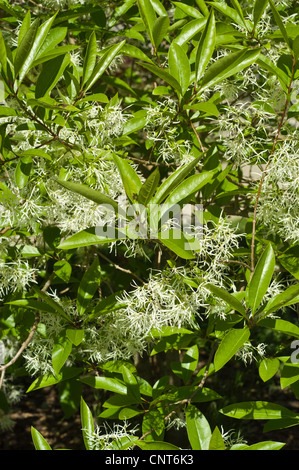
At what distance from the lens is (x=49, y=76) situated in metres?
1.14


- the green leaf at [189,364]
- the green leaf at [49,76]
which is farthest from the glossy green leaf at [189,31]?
the green leaf at [189,364]

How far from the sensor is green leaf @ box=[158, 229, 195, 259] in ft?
3.12

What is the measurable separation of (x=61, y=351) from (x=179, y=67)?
693 millimetres

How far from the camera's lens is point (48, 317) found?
137 centimetres

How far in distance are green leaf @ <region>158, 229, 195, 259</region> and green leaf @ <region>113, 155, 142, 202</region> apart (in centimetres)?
10

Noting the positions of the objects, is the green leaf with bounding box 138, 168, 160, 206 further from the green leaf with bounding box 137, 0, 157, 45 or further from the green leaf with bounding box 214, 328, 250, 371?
the green leaf with bounding box 137, 0, 157, 45

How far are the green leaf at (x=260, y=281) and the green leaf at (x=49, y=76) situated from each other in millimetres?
586

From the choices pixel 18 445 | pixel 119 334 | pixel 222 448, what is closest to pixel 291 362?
pixel 222 448

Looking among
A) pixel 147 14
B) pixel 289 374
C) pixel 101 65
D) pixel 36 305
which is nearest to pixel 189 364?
pixel 289 374

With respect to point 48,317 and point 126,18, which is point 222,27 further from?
point 48,317

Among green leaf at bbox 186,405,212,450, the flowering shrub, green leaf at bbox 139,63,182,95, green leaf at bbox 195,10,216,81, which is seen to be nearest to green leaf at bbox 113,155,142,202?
the flowering shrub

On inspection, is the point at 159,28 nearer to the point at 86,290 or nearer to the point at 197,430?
the point at 86,290

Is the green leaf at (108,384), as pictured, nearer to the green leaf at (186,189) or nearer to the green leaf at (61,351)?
the green leaf at (61,351)

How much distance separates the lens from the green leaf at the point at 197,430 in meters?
1.11
